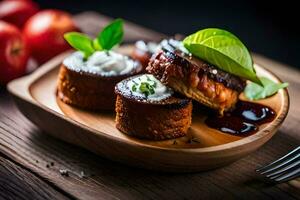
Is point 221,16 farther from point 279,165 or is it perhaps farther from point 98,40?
point 279,165

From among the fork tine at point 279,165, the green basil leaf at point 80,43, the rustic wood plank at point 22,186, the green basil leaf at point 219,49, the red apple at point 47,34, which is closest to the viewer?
the rustic wood plank at point 22,186

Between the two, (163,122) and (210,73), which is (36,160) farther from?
(210,73)

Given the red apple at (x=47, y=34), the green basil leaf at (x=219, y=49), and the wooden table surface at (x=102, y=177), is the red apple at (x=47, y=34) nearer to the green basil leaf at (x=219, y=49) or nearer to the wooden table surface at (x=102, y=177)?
the wooden table surface at (x=102, y=177)

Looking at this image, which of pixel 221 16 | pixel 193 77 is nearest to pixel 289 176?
pixel 193 77

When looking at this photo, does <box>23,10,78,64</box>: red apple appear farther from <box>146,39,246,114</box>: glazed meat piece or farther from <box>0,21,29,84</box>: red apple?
<box>146,39,246,114</box>: glazed meat piece

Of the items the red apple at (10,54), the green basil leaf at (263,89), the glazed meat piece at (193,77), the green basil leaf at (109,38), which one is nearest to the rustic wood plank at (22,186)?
the glazed meat piece at (193,77)
